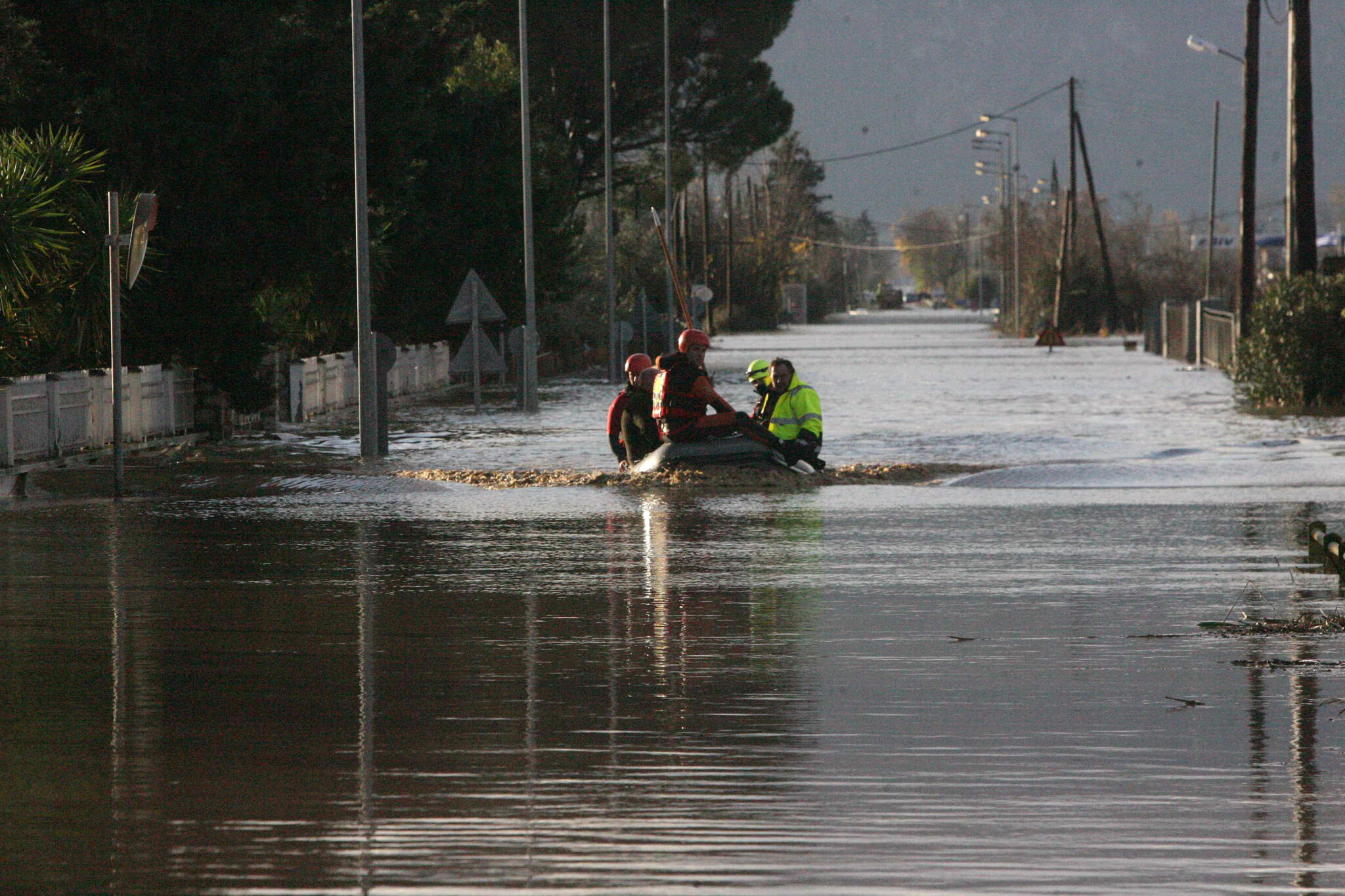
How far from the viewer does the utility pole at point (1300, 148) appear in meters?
38.5

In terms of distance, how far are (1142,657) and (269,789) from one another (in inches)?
181

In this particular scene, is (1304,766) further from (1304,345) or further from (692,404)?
(1304,345)

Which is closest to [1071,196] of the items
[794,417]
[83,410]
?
[83,410]

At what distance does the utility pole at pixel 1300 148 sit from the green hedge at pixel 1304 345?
244 centimetres

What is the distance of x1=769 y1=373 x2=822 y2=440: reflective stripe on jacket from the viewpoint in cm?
2264

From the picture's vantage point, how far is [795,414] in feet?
74.5

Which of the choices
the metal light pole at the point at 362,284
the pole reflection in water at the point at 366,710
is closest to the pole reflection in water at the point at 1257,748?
the pole reflection in water at the point at 366,710

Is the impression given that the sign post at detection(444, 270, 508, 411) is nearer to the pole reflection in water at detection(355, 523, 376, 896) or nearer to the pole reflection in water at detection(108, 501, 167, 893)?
the pole reflection in water at detection(355, 523, 376, 896)

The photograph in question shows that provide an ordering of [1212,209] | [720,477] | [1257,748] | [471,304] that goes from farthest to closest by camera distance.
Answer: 1. [1212,209]
2. [471,304]
3. [720,477]
4. [1257,748]

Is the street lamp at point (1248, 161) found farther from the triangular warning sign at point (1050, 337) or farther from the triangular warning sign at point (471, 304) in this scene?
the triangular warning sign at point (1050, 337)

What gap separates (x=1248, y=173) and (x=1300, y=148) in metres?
9.70

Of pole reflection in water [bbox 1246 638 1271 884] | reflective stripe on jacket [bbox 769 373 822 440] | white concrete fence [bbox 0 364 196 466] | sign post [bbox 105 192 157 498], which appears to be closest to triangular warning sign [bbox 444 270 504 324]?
white concrete fence [bbox 0 364 196 466]

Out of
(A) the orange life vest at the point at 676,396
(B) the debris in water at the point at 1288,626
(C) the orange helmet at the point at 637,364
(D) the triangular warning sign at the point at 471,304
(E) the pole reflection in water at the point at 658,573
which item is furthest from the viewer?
(D) the triangular warning sign at the point at 471,304

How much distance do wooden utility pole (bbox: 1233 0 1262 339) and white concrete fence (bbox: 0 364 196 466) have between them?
81.6 ft
